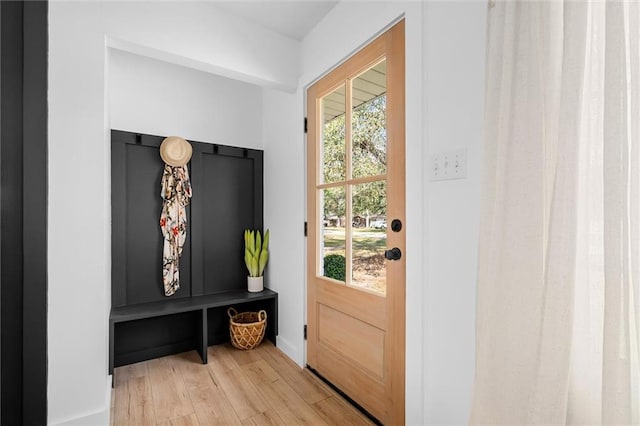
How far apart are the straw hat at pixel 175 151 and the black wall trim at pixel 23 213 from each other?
91 cm

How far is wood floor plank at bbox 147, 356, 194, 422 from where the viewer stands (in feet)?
5.93

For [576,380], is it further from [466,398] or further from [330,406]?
[330,406]

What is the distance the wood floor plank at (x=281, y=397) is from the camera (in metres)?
1.75

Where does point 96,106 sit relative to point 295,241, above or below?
above

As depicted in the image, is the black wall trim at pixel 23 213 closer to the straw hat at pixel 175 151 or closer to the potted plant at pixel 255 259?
the straw hat at pixel 175 151

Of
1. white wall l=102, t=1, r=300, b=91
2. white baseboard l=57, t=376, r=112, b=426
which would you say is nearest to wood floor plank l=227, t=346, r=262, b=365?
white baseboard l=57, t=376, r=112, b=426

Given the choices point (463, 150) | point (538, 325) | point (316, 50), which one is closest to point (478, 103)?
point (463, 150)

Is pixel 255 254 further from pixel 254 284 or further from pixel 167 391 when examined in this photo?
pixel 167 391

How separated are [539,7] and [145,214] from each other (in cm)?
258

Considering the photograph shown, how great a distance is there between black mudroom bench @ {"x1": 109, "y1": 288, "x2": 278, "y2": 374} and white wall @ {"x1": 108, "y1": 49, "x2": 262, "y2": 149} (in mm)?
1322

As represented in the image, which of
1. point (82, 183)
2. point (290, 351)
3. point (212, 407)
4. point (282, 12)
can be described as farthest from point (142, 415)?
point (282, 12)

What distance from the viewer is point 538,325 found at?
3.15 feet

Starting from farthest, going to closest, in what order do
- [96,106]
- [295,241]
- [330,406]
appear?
[295,241]
[330,406]
[96,106]

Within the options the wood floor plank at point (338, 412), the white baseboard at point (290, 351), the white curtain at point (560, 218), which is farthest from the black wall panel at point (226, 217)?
the white curtain at point (560, 218)
